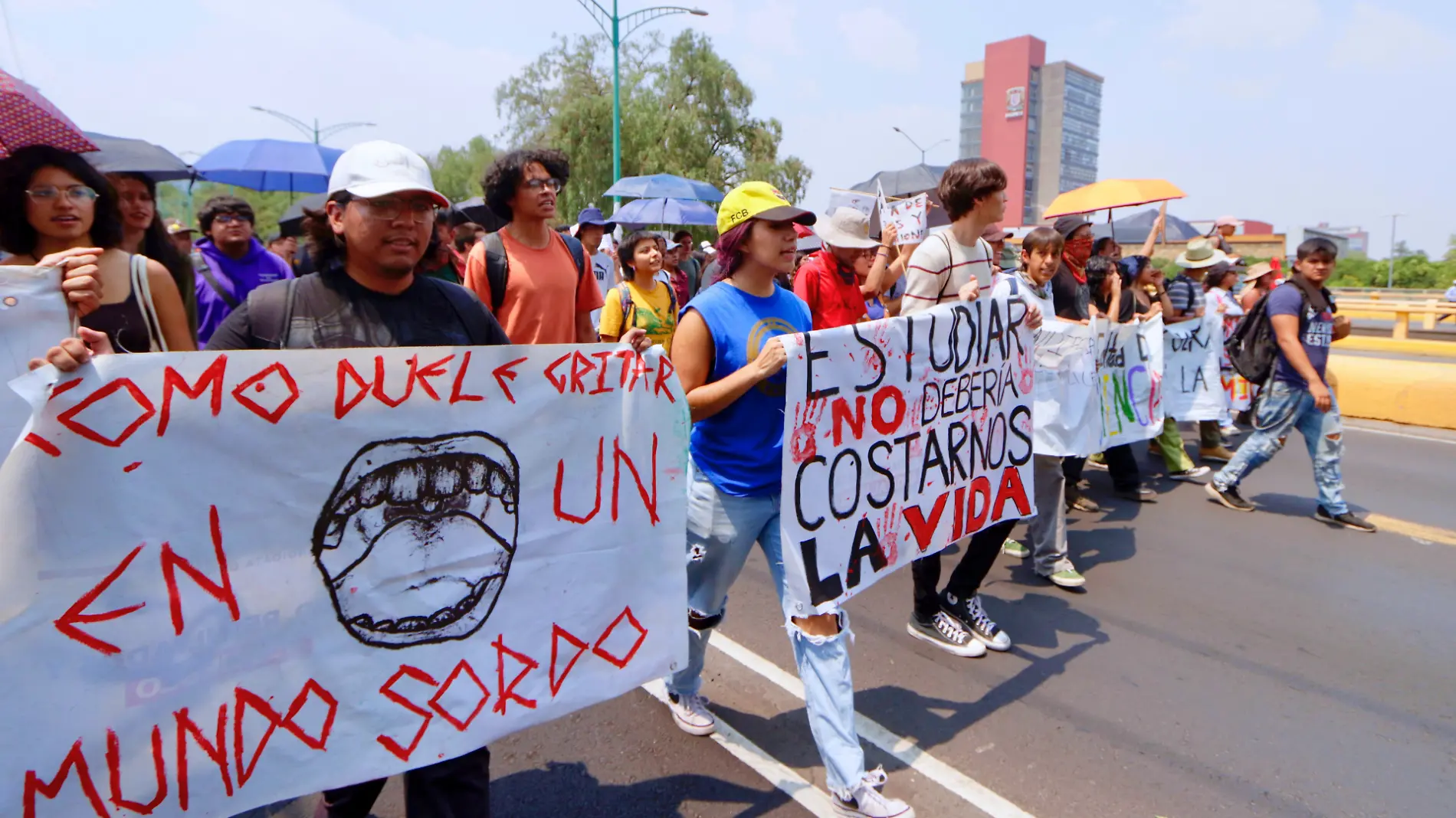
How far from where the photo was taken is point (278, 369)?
1.94 meters

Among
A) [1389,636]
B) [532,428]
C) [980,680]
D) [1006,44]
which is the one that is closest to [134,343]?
[532,428]

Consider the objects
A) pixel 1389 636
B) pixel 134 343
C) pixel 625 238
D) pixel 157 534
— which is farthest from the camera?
pixel 625 238

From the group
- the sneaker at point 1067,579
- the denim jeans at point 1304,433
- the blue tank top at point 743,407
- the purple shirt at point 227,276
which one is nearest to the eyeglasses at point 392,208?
the blue tank top at point 743,407

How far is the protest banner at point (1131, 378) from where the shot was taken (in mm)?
5824

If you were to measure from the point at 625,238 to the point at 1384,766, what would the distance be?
491 centimetres

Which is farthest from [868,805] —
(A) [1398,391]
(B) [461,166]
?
(B) [461,166]

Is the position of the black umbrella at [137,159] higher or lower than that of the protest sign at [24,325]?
higher

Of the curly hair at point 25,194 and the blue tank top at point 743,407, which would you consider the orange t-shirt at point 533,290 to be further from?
the curly hair at point 25,194

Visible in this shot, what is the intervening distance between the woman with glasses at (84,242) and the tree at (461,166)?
2269 inches

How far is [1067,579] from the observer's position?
4.66 metres

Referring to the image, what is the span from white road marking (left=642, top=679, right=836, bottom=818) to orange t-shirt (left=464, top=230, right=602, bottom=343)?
183 cm

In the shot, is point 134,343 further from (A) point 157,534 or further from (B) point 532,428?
(B) point 532,428

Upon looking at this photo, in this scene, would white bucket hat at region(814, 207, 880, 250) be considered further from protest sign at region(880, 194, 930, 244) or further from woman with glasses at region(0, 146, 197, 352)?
woman with glasses at region(0, 146, 197, 352)

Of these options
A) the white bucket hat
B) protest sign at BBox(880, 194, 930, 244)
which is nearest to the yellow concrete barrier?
protest sign at BBox(880, 194, 930, 244)
